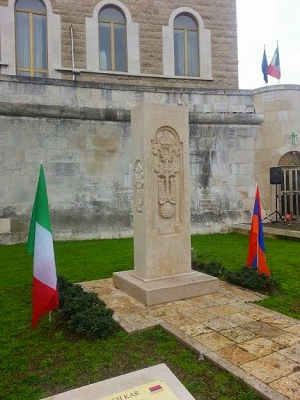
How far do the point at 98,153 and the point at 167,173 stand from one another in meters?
6.30

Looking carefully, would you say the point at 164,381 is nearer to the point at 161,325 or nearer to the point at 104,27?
the point at 161,325

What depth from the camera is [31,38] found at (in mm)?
15664

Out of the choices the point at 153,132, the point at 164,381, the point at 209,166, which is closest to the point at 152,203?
the point at 153,132

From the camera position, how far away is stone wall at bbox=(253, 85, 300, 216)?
13180mm

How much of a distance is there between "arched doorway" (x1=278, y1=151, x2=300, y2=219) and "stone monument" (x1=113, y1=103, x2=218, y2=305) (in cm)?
864

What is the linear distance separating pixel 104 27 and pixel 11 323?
49.9ft

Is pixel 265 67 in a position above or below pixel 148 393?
above

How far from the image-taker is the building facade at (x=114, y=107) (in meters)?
11.1

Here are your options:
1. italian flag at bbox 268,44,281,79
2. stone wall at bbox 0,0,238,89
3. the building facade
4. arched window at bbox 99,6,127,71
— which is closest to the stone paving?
the building facade

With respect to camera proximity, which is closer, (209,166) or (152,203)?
(152,203)

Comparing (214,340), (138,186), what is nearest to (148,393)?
(214,340)

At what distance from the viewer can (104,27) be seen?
16.6 m

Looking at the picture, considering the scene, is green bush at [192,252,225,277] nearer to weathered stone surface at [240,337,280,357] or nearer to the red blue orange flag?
the red blue orange flag

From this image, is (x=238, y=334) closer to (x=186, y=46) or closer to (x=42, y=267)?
(x=42, y=267)
